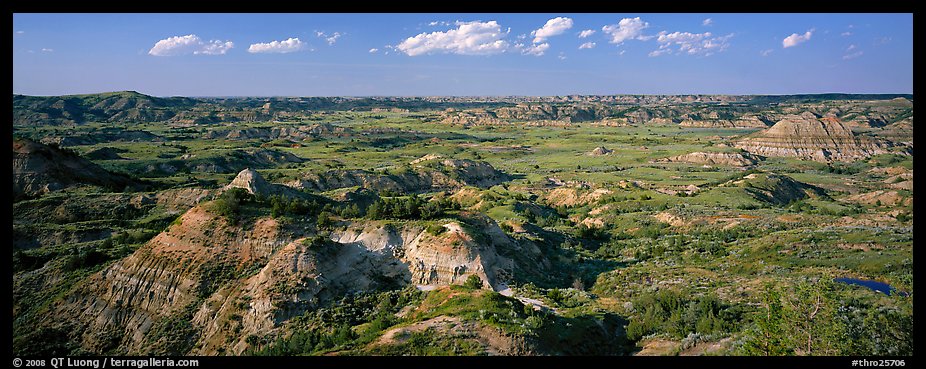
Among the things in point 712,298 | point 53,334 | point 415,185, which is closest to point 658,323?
point 712,298

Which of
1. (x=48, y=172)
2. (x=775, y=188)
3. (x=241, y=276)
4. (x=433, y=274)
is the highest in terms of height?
(x=48, y=172)

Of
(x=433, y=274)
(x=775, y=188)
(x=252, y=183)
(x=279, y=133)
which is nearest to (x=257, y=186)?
(x=252, y=183)

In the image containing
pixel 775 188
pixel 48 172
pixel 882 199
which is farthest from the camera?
pixel 775 188

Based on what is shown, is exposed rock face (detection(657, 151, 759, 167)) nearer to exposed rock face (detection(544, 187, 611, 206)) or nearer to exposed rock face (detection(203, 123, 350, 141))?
exposed rock face (detection(544, 187, 611, 206))

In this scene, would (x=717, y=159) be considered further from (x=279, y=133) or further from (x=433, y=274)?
(x=279, y=133)
